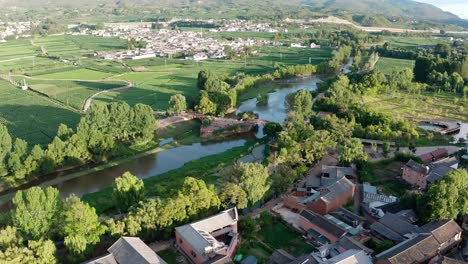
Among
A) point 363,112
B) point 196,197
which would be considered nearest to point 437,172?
point 363,112

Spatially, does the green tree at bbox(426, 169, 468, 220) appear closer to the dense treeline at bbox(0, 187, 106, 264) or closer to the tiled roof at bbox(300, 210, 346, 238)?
the tiled roof at bbox(300, 210, 346, 238)

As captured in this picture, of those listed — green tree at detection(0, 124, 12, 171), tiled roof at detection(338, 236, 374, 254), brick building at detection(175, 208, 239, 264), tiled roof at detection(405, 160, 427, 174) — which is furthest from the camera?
green tree at detection(0, 124, 12, 171)

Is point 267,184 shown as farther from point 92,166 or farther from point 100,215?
point 92,166

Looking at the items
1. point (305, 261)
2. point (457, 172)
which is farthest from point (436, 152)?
point (305, 261)

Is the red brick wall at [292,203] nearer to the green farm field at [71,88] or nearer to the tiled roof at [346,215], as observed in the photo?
the tiled roof at [346,215]

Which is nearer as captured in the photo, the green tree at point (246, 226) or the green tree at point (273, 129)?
the green tree at point (246, 226)

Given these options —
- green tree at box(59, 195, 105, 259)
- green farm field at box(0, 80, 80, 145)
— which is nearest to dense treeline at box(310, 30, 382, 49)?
green farm field at box(0, 80, 80, 145)

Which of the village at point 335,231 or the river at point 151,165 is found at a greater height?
the village at point 335,231

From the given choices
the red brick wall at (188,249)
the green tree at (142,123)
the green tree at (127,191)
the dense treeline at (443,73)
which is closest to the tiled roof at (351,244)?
the red brick wall at (188,249)
